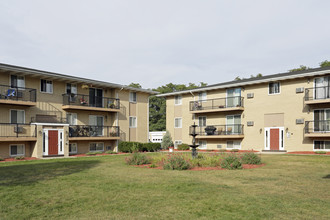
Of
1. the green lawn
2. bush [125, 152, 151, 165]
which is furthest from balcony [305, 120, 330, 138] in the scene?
bush [125, 152, 151, 165]

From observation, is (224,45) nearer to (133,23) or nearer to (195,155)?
(133,23)

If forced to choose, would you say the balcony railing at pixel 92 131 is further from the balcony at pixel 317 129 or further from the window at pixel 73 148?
the balcony at pixel 317 129

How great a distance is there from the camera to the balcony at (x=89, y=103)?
82.9ft

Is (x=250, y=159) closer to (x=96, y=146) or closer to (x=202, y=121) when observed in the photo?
(x=96, y=146)

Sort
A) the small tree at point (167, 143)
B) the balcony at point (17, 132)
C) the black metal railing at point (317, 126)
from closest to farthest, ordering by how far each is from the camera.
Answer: the balcony at point (17, 132) → the black metal railing at point (317, 126) → the small tree at point (167, 143)

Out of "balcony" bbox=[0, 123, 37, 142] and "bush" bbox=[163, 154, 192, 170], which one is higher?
"balcony" bbox=[0, 123, 37, 142]

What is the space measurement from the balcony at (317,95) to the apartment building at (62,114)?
16.7m

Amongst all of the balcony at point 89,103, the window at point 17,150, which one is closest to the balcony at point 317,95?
the balcony at point 89,103

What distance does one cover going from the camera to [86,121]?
27.2 meters

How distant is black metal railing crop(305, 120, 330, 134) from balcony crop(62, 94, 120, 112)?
17673 millimetres

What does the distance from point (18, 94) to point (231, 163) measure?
17326 mm

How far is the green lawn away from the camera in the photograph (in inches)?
235

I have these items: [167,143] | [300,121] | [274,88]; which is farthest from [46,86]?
[300,121]

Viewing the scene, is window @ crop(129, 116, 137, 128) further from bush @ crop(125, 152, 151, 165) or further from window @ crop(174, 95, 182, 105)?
bush @ crop(125, 152, 151, 165)
